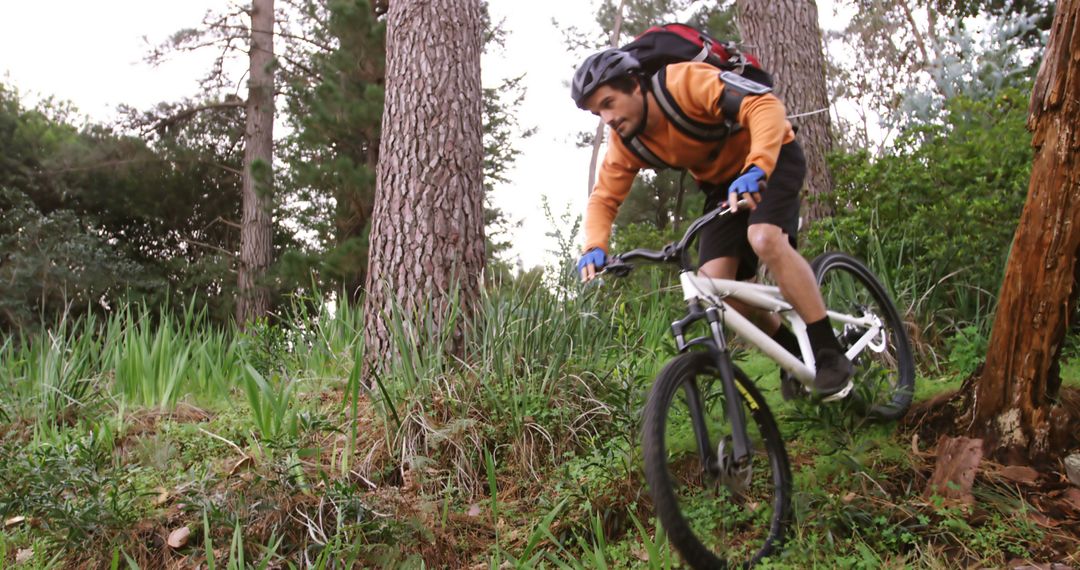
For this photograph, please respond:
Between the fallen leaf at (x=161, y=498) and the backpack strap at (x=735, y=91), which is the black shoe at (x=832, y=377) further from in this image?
the fallen leaf at (x=161, y=498)

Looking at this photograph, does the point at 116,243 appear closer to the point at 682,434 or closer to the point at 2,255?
the point at 2,255

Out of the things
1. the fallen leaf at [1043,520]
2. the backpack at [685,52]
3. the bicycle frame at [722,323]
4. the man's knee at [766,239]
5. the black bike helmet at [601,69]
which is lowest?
the fallen leaf at [1043,520]

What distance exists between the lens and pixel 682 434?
2969 mm

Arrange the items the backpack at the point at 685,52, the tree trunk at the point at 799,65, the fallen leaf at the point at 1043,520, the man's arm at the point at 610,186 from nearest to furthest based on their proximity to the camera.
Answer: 1. the fallen leaf at the point at 1043,520
2. the backpack at the point at 685,52
3. the man's arm at the point at 610,186
4. the tree trunk at the point at 799,65

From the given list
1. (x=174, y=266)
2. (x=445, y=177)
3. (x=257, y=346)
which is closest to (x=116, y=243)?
(x=174, y=266)

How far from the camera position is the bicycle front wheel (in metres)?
2.59

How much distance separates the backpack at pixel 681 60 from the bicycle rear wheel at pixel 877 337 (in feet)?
3.60

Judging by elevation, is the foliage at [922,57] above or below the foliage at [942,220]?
above

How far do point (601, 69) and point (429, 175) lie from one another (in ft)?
7.17

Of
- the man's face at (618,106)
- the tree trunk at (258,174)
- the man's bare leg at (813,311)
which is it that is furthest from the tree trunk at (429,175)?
the tree trunk at (258,174)

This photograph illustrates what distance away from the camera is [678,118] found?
3221mm

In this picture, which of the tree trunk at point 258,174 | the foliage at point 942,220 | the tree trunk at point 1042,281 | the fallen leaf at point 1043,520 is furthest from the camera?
the tree trunk at point 258,174

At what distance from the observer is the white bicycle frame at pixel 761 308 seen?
299 cm

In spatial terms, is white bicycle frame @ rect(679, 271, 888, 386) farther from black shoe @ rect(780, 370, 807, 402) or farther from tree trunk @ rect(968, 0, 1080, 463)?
tree trunk @ rect(968, 0, 1080, 463)
